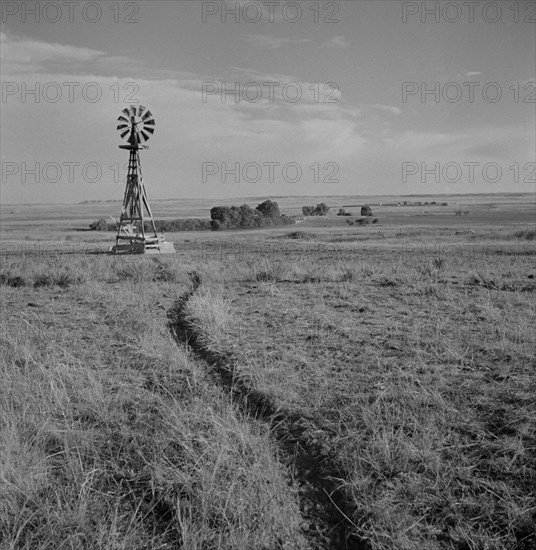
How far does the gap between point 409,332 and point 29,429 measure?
5023 millimetres

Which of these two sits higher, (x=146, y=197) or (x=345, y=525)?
(x=146, y=197)

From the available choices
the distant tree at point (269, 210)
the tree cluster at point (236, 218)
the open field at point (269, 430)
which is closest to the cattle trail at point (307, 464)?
the open field at point (269, 430)

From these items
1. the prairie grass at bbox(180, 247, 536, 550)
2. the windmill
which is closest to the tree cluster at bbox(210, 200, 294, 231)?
the windmill

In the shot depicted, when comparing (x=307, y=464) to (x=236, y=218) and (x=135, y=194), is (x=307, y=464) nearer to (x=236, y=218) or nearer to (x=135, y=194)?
(x=135, y=194)

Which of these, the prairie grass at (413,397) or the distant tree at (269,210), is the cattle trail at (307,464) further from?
the distant tree at (269,210)

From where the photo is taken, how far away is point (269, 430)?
3688 millimetres

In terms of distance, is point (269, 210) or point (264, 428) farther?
point (269, 210)

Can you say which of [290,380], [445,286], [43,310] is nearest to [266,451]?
[290,380]

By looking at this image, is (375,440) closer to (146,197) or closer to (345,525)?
(345,525)

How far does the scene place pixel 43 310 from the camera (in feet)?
29.4

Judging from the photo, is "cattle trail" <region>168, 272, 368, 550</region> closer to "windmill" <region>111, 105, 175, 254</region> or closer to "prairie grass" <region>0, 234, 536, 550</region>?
"prairie grass" <region>0, 234, 536, 550</region>

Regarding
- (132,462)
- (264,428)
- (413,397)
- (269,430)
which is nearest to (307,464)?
(269,430)

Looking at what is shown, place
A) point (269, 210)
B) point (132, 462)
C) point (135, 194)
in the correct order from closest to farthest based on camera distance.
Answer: point (132, 462) < point (135, 194) < point (269, 210)

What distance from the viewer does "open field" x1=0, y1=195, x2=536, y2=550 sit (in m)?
2.75
